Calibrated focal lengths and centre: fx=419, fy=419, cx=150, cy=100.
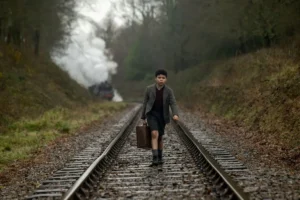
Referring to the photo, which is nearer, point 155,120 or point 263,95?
point 155,120

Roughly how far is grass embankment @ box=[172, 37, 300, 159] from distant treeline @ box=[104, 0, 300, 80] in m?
1.62

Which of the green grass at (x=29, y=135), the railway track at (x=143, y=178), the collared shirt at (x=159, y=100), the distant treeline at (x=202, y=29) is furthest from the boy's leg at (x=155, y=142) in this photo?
the distant treeline at (x=202, y=29)

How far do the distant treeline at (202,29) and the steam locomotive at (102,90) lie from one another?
8.16 metres

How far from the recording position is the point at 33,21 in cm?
2600

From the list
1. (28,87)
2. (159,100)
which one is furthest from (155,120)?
(28,87)

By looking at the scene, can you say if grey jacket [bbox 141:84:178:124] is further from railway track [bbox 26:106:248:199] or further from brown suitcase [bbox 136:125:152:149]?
railway track [bbox 26:106:248:199]

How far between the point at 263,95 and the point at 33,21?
604 inches

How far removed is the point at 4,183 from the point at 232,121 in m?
12.7

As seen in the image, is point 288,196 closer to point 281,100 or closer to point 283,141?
point 283,141

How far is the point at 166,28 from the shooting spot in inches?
1866

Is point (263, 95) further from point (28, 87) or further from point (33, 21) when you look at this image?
point (33, 21)

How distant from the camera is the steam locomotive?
163 ft

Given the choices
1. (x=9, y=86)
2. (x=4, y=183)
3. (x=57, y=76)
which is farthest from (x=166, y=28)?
(x=4, y=183)

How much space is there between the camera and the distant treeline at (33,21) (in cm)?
2230
